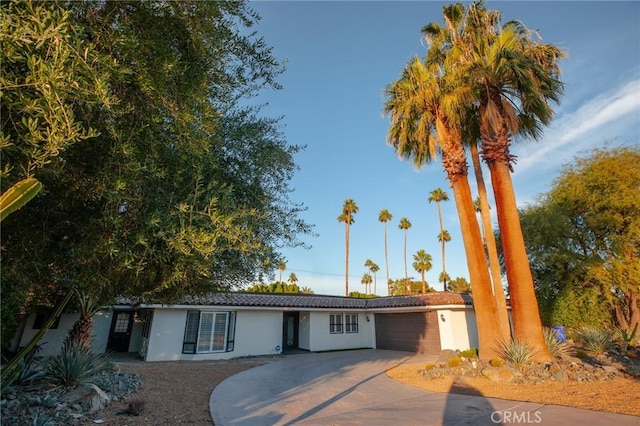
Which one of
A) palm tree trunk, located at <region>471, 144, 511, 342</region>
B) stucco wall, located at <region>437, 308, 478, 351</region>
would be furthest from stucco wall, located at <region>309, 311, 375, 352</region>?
palm tree trunk, located at <region>471, 144, 511, 342</region>

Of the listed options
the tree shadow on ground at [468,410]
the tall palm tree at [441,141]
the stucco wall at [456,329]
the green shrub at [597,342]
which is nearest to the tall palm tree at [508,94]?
the tall palm tree at [441,141]

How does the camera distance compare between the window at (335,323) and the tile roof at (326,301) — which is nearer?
the tile roof at (326,301)

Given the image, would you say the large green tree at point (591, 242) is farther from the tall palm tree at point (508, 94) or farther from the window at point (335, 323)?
the window at point (335, 323)

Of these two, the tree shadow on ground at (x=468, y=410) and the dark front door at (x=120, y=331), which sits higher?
the dark front door at (x=120, y=331)

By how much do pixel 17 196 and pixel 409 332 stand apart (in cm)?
2231

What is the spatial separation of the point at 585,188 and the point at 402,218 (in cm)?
2933

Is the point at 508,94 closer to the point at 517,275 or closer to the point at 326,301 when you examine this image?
the point at 517,275

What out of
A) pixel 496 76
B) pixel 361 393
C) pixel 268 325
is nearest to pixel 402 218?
pixel 268 325

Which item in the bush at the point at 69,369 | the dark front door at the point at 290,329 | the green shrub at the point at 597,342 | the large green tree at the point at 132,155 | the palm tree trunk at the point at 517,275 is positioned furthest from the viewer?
the dark front door at the point at 290,329

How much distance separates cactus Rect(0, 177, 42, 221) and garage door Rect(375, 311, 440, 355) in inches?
838

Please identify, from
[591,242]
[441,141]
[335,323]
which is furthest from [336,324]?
[591,242]

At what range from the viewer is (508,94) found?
499 inches

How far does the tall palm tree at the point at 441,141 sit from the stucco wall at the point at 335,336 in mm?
11702

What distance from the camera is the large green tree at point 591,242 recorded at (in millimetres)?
17594
